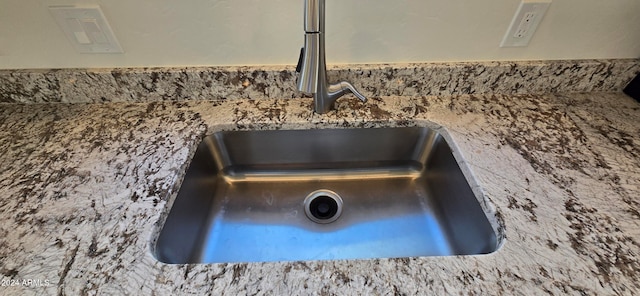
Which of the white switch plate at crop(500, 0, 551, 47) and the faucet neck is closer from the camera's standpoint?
the faucet neck

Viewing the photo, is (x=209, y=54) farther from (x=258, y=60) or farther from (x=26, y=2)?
(x=26, y=2)

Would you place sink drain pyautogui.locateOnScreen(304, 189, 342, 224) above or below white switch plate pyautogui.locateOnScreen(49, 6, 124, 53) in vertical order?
below

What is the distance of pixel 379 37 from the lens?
75 centimetres

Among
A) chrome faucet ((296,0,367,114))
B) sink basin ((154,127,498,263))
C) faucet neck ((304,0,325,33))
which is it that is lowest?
sink basin ((154,127,498,263))

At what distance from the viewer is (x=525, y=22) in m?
0.73

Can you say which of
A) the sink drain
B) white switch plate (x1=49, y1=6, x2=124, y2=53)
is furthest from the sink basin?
white switch plate (x1=49, y1=6, x2=124, y2=53)

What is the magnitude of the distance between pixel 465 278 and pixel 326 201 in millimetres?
401

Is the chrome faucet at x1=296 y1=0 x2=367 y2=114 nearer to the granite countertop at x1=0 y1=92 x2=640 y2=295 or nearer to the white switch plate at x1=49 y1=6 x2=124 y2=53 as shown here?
the granite countertop at x1=0 y1=92 x2=640 y2=295

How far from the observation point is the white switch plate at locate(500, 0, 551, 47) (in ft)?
2.32

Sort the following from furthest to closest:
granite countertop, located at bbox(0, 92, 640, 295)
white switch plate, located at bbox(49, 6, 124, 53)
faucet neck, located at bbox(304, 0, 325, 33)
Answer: white switch plate, located at bbox(49, 6, 124, 53) → faucet neck, located at bbox(304, 0, 325, 33) → granite countertop, located at bbox(0, 92, 640, 295)

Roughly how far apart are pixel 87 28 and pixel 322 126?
0.58 m

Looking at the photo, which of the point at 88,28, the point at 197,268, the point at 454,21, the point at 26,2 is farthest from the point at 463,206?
the point at 26,2

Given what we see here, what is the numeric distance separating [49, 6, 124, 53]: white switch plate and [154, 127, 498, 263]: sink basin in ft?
1.06

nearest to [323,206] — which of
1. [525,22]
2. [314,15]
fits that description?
[314,15]
